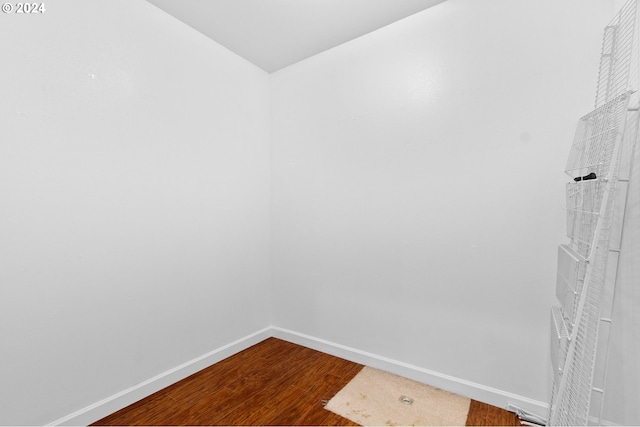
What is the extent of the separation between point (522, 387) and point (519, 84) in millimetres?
1876

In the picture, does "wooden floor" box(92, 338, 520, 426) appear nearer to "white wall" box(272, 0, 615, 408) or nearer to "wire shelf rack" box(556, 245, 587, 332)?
"white wall" box(272, 0, 615, 408)

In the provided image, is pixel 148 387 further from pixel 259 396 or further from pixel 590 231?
pixel 590 231

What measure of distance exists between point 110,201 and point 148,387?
1.28m

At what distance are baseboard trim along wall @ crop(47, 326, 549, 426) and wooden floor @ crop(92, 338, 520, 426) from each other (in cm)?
4

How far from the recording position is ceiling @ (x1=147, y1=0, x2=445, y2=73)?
2076 mm

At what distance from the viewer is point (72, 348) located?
1704mm

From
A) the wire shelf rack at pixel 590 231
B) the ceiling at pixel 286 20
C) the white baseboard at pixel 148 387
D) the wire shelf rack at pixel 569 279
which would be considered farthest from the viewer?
the ceiling at pixel 286 20

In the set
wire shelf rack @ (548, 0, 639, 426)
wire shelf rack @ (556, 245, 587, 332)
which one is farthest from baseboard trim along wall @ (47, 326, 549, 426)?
wire shelf rack @ (556, 245, 587, 332)

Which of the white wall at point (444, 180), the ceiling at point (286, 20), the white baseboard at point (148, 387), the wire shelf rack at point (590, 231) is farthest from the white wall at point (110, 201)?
the wire shelf rack at point (590, 231)

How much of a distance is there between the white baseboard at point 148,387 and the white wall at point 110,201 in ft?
0.14

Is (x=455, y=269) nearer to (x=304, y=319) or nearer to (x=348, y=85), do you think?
(x=304, y=319)

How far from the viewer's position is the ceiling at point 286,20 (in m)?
2.08

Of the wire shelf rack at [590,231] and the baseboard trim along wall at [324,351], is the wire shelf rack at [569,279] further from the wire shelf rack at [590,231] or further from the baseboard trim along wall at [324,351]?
the baseboard trim along wall at [324,351]

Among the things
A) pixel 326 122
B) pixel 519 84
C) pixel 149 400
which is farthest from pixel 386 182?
pixel 149 400
